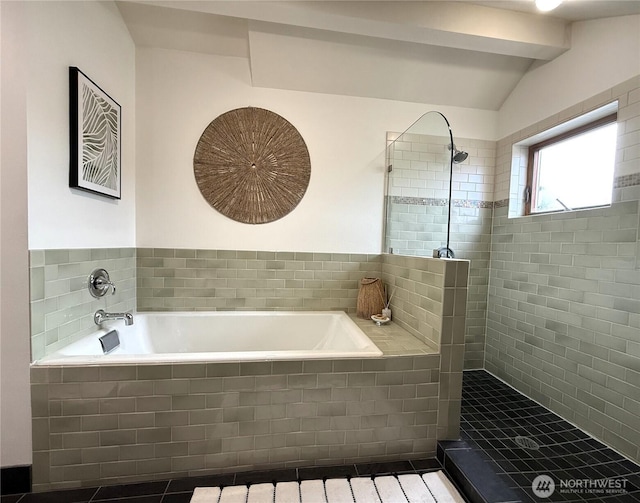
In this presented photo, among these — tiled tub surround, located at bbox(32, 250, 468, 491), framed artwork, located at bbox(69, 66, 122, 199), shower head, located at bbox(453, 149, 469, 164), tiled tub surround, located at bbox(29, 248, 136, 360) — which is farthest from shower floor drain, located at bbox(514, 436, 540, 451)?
framed artwork, located at bbox(69, 66, 122, 199)

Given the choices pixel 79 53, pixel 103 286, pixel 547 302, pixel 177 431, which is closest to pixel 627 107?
pixel 547 302

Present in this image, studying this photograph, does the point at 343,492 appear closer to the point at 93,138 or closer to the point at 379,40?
the point at 93,138

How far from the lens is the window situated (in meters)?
1.78

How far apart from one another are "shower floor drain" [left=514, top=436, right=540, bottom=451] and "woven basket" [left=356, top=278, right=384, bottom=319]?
1.09m

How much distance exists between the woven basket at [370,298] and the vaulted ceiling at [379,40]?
159 cm

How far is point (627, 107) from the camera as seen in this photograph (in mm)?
1595

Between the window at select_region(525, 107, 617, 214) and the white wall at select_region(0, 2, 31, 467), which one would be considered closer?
the white wall at select_region(0, 2, 31, 467)

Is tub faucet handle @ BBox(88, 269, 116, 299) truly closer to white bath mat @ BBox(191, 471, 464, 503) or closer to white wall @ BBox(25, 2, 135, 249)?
white wall @ BBox(25, 2, 135, 249)

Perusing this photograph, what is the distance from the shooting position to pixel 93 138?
1.67 meters

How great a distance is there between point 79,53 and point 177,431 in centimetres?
207

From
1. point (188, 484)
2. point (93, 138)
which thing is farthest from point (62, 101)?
point (188, 484)

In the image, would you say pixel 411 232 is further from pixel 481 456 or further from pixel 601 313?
pixel 481 456

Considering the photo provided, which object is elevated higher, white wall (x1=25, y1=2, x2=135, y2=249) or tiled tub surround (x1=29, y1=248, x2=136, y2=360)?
white wall (x1=25, y1=2, x2=135, y2=249)
